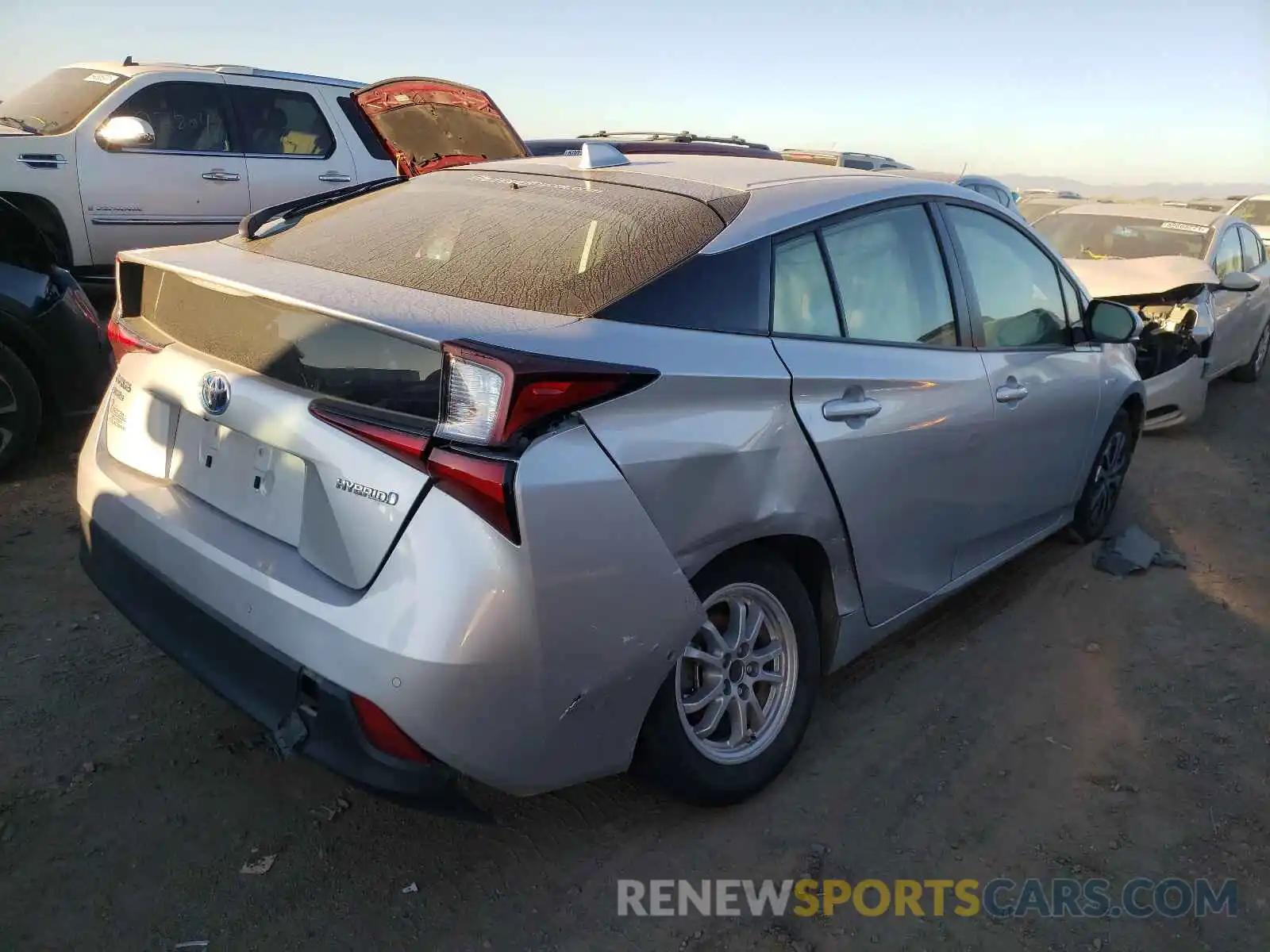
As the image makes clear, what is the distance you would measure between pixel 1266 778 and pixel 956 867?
121 centimetres

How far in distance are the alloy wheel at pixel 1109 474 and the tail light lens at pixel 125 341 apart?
4.01 metres

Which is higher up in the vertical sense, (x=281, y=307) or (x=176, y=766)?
(x=281, y=307)

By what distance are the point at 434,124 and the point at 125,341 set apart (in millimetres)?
3502

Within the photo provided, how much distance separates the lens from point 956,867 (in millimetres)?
2674

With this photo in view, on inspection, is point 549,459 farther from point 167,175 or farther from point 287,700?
point 167,175

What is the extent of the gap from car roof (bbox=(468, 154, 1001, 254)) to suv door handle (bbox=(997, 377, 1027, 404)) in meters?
0.71

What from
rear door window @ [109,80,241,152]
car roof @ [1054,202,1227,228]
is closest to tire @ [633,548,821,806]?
rear door window @ [109,80,241,152]

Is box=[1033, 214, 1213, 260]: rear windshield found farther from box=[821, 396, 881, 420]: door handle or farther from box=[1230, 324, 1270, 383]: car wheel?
box=[821, 396, 881, 420]: door handle

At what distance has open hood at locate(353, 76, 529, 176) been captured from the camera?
221 inches

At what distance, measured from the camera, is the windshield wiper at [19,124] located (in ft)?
22.7

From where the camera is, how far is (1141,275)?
7.30 m

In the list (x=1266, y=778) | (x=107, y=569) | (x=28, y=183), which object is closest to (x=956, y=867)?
(x=1266, y=778)

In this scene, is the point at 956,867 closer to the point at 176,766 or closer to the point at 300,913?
the point at 300,913

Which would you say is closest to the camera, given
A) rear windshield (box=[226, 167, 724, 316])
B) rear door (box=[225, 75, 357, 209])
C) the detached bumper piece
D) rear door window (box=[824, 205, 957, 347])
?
the detached bumper piece
